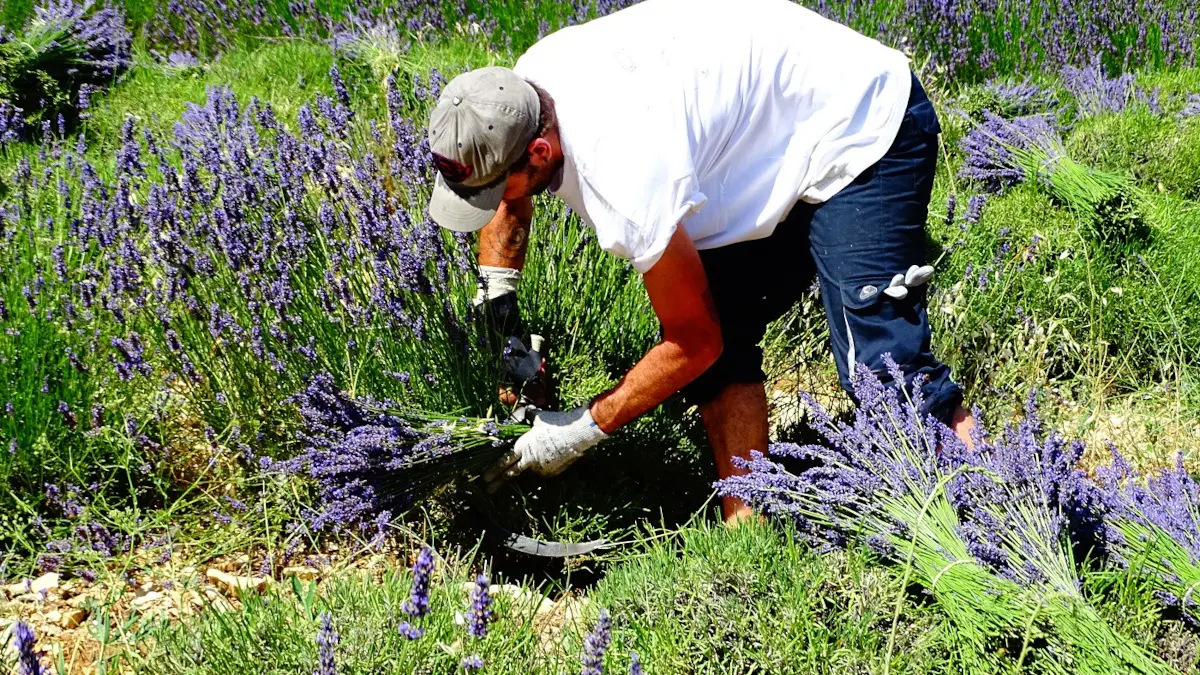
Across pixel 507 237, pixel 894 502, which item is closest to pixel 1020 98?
pixel 507 237

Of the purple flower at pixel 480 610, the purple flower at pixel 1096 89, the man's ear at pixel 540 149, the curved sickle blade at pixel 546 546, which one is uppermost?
the man's ear at pixel 540 149

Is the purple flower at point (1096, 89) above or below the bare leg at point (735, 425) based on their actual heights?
above

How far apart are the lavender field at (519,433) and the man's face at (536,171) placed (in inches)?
15.3

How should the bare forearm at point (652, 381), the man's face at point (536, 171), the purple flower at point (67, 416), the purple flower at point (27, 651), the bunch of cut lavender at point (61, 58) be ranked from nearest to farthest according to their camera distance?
the purple flower at point (27, 651) < the man's face at point (536, 171) < the bare forearm at point (652, 381) < the purple flower at point (67, 416) < the bunch of cut lavender at point (61, 58)

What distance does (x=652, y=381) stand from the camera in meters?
2.22

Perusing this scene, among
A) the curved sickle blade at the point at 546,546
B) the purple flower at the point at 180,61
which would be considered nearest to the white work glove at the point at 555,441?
the curved sickle blade at the point at 546,546

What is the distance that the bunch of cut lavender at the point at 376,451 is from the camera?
232 cm

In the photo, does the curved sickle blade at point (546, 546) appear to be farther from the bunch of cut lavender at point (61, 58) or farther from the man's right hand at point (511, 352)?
the bunch of cut lavender at point (61, 58)

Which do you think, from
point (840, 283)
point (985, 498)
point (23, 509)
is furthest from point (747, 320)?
point (23, 509)

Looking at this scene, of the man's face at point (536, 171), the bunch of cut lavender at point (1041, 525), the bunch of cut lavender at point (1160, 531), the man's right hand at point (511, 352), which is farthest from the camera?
the man's right hand at point (511, 352)

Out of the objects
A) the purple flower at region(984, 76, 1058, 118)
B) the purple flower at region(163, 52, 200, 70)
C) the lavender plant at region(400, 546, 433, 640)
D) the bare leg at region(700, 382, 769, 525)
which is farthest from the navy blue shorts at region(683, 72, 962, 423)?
the purple flower at region(163, 52, 200, 70)

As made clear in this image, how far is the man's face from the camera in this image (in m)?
2.05

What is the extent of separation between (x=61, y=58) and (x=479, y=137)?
3.41 metres

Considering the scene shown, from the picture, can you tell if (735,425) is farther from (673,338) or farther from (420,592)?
(420,592)
